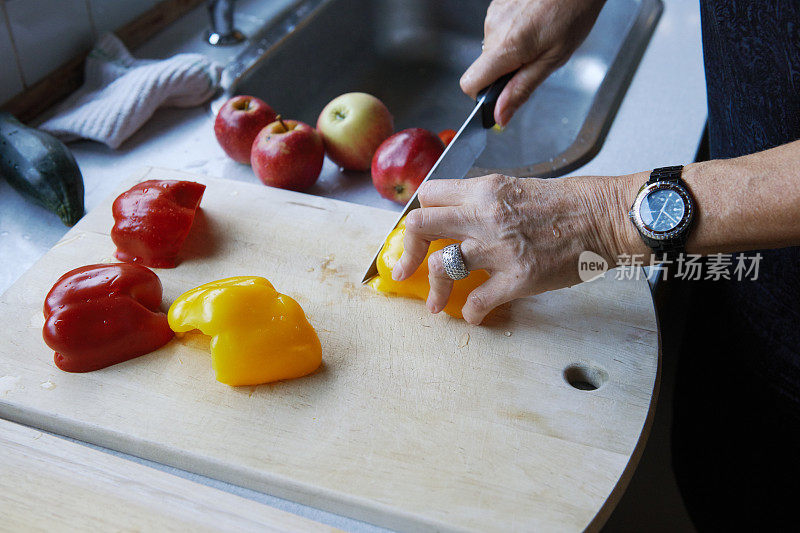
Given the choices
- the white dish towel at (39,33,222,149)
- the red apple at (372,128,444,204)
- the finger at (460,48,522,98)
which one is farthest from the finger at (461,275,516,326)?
the white dish towel at (39,33,222,149)

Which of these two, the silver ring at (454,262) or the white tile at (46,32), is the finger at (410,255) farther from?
the white tile at (46,32)

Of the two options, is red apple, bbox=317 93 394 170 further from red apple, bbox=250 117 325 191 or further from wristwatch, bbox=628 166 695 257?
wristwatch, bbox=628 166 695 257

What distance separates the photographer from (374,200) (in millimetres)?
1352

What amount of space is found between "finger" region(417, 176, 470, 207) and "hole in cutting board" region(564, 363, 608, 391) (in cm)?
28

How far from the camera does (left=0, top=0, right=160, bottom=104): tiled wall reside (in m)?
1.37

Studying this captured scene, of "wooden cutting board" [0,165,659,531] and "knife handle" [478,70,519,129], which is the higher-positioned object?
"knife handle" [478,70,519,129]

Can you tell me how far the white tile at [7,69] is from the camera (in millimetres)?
1349

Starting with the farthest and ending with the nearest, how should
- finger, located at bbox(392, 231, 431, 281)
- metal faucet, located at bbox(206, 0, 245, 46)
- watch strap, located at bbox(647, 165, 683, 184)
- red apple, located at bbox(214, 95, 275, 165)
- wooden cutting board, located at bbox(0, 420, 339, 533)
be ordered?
metal faucet, located at bbox(206, 0, 245, 46), red apple, located at bbox(214, 95, 275, 165), finger, located at bbox(392, 231, 431, 281), watch strap, located at bbox(647, 165, 683, 184), wooden cutting board, located at bbox(0, 420, 339, 533)

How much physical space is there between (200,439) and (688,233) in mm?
657

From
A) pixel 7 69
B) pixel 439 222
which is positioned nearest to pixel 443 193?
pixel 439 222

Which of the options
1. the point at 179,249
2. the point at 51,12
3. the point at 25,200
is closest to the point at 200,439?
the point at 179,249

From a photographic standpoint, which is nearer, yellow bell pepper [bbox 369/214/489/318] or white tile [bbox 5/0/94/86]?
yellow bell pepper [bbox 369/214/489/318]

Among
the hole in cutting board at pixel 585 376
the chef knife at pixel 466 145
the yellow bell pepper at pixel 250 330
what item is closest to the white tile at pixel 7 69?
the yellow bell pepper at pixel 250 330

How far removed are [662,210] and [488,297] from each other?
10.0 inches
